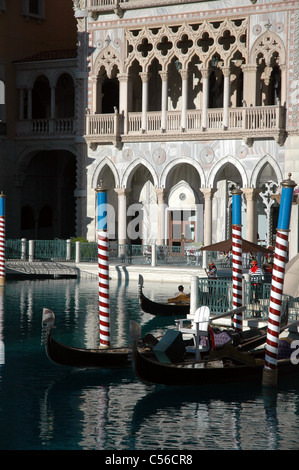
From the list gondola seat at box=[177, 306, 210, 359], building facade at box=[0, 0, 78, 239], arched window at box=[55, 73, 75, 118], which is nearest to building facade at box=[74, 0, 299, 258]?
building facade at box=[0, 0, 78, 239]

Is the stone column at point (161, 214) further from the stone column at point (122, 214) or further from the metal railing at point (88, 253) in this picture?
the metal railing at point (88, 253)

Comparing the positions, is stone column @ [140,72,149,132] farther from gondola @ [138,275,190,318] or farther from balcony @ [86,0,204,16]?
gondola @ [138,275,190,318]

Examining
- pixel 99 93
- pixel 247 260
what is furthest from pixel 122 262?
pixel 99 93

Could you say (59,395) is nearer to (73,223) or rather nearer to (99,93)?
(99,93)

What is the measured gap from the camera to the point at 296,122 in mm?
27969

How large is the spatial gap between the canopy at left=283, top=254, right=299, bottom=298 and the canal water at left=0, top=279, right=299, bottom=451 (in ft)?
4.93

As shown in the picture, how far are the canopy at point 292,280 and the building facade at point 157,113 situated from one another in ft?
44.5

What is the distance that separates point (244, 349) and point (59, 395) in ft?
11.6

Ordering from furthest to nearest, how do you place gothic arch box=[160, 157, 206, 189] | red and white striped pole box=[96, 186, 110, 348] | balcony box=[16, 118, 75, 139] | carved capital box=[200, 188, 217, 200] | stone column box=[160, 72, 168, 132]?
balcony box=[16, 118, 75, 139]
stone column box=[160, 72, 168, 132]
gothic arch box=[160, 157, 206, 189]
carved capital box=[200, 188, 217, 200]
red and white striped pole box=[96, 186, 110, 348]

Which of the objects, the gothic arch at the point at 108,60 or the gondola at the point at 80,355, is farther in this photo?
the gothic arch at the point at 108,60

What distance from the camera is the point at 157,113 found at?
1204 inches

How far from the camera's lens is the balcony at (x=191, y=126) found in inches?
1112

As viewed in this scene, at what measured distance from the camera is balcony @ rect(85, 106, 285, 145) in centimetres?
2825

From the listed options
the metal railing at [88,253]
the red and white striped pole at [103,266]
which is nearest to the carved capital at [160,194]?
the metal railing at [88,253]
